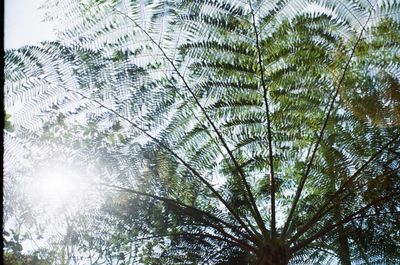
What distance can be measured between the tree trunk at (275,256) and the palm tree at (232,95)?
0.38 meters

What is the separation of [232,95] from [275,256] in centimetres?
108

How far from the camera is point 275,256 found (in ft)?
6.94

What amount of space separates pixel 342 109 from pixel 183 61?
113 cm

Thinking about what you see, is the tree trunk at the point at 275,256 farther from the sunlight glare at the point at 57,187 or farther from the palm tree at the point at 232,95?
the sunlight glare at the point at 57,187

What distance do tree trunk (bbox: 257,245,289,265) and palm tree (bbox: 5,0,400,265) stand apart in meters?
→ 0.38

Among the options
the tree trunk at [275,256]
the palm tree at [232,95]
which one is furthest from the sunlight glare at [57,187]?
the tree trunk at [275,256]

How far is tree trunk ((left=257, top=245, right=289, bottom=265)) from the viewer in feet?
6.91

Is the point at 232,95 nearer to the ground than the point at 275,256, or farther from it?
farther from it

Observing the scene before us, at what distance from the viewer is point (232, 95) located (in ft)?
8.84

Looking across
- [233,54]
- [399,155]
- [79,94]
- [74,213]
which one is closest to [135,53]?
[79,94]

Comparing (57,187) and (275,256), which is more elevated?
(57,187)

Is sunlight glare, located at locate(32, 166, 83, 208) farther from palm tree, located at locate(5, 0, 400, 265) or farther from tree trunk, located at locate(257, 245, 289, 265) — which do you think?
tree trunk, located at locate(257, 245, 289, 265)

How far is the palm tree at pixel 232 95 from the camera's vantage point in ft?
8.50

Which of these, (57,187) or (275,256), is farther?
(57,187)
